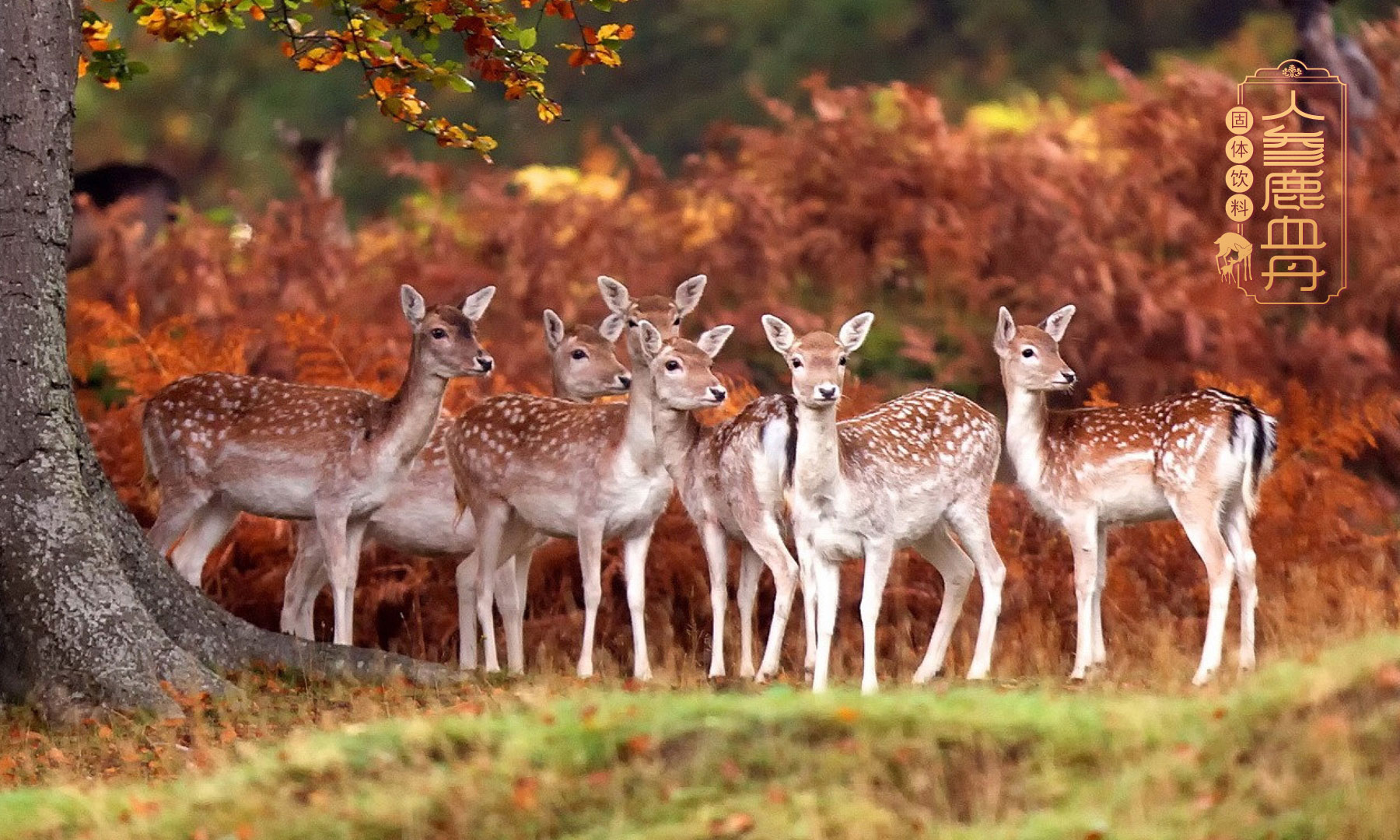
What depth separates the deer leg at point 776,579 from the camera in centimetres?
874

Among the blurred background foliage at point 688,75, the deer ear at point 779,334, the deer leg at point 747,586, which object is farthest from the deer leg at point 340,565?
the blurred background foliage at point 688,75

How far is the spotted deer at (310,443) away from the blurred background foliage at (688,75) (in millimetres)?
8413

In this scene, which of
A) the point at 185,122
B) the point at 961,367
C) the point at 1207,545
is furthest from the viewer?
the point at 185,122

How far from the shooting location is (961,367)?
13531 mm

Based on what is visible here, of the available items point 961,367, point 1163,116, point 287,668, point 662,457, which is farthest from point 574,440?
point 1163,116

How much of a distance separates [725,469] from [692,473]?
12.7 inches

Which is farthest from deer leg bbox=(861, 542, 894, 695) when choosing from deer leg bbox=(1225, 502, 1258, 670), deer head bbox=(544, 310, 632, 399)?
deer head bbox=(544, 310, 632, 399)

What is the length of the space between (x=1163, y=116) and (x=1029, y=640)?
597 centimetres

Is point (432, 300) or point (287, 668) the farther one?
point (432, 300)

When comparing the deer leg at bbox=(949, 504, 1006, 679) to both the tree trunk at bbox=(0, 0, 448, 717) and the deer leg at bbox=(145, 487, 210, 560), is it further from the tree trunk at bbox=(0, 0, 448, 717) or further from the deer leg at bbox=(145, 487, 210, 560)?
the deer leg at bbox=(145, 487, 210, 560)

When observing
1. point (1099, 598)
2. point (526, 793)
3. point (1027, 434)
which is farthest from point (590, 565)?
point (526, 793)

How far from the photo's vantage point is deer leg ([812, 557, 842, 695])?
8.19m

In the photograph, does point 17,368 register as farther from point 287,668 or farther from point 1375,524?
point 1375,524

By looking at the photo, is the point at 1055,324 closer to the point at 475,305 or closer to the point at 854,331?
the point at 854,331
